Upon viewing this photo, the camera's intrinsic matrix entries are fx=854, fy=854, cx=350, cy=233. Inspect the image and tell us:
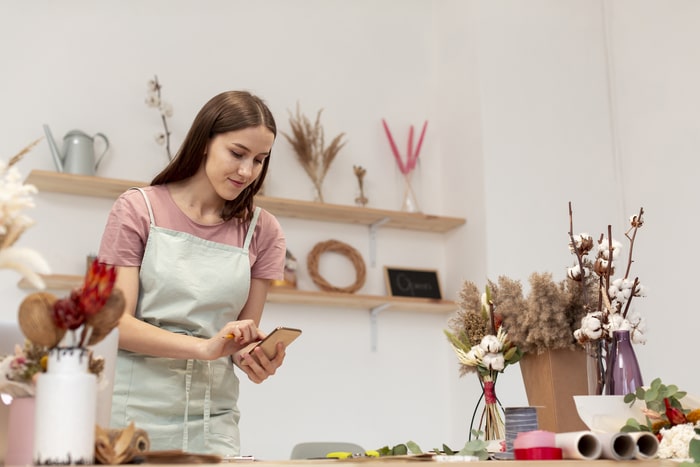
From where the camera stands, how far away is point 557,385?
1824 mm

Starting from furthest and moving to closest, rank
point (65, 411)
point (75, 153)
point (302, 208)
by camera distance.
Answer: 1. point (302, 208)
2. point (75, 153)
3. point (65, 411)

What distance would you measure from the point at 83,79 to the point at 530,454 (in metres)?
2.88

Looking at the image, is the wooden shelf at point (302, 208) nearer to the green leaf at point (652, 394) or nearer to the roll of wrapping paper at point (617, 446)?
the green leaf at point (652, 394)

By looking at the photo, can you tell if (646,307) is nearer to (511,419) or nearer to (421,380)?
(421,380)

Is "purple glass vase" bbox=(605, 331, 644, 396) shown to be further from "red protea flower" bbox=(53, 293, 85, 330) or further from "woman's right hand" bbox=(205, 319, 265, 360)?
"red protea flower" bbox=(53, 293, 85, 330)

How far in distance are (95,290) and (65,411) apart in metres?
0.14

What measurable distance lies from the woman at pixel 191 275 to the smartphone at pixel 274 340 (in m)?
0.02

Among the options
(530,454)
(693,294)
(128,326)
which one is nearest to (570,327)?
(530,454)

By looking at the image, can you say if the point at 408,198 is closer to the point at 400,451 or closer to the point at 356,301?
the point at 356,301

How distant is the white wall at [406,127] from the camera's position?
3.59 metres

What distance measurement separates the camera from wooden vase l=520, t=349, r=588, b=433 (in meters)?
1.82

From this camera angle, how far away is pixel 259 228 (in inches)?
84.7

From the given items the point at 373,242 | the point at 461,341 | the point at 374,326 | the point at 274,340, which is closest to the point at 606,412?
the point at 461,341

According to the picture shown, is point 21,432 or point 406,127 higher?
point 406,127
